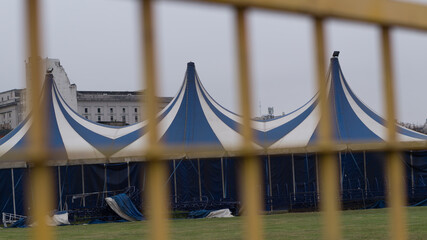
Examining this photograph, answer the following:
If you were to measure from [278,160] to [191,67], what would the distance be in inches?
108

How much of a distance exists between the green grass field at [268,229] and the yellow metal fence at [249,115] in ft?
22.5

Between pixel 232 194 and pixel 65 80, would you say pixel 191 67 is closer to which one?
pixel 232 194

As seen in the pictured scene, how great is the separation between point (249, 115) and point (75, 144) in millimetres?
12366

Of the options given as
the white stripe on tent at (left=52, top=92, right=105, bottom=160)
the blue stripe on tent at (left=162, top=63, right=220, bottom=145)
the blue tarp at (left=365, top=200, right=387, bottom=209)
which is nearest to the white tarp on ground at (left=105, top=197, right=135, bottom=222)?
the white stripe on tent at (left=52, top=92, right=105, bottom=160)

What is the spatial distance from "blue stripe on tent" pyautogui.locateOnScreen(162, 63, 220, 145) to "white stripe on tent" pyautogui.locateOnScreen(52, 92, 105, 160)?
138 cm

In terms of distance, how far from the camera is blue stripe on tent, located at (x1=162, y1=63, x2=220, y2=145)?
13.3m

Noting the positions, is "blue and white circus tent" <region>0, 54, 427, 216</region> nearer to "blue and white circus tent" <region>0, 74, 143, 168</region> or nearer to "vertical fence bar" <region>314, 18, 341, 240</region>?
"blue and white circus tent" <region>0, 74, 143, 168</region>

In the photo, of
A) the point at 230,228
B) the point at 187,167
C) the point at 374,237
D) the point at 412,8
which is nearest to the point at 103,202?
the point at 187,167

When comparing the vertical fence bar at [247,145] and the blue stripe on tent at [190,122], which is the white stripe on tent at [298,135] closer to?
the blue stripe on tent at [190,122]

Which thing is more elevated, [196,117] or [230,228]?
[196,117]

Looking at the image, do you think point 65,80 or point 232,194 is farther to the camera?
point 65,80

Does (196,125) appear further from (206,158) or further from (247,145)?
(247,145)

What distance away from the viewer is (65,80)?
26359mm

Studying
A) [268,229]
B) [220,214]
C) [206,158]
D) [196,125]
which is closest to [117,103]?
[268,229]
